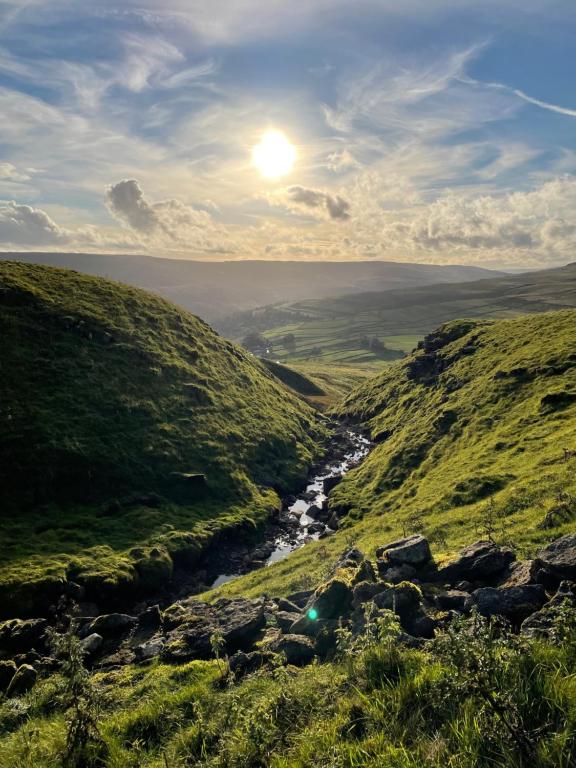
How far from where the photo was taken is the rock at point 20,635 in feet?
118

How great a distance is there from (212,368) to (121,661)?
83751 mm

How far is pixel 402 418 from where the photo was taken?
10231 cm

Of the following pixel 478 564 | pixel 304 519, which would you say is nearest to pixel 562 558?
pixel 478 564

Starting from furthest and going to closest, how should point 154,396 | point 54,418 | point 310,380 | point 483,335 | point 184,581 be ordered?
point 310,380
point 483,335
point 154,396
point 54,418
point 184,581

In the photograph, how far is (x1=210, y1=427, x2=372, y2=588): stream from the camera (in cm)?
5900

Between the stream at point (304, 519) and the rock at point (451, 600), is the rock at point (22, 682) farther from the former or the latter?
the stream at point (304, 519)

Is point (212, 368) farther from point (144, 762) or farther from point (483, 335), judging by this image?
point (144, 762)

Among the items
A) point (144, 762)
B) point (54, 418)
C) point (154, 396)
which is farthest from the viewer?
point (154, 396)

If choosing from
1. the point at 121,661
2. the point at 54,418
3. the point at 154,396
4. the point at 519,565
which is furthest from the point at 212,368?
the point at 519,565

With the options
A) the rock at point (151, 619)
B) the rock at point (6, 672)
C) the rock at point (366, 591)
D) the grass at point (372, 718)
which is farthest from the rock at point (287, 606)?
the rock at point (6, 672)

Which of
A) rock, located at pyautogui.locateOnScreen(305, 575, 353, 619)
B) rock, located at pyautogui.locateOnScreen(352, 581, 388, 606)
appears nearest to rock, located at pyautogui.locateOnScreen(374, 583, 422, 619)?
rock, located at pyautogui.locateOnScreen(352, 581, 388, 606)

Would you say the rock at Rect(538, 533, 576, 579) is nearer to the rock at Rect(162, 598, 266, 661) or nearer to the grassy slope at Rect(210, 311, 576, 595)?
the grassy slope at Rect(210, 311, 576, 595)

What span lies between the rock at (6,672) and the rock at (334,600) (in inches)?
852

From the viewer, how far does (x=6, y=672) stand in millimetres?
27656
